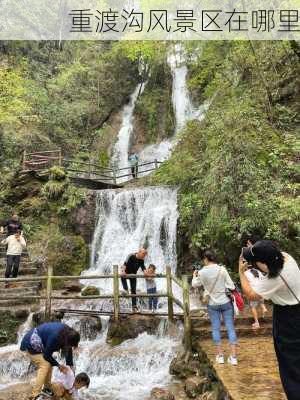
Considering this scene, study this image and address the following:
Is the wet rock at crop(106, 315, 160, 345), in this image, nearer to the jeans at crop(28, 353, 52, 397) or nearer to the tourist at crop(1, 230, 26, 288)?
the jeans at crop(28, 353, 52, 397)

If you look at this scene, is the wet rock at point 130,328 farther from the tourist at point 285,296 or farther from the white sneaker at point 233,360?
the tourist at point 285,296

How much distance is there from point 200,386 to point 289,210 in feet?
15.0

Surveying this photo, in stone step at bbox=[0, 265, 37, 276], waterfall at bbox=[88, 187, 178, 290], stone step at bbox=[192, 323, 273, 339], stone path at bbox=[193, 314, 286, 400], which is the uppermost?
waterfall at bbox=[88, 187, 178, 290]

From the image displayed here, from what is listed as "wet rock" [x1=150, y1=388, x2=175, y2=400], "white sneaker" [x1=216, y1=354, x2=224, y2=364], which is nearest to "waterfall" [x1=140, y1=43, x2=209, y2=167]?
"wet rock" [x1=150, y1=388, x2=175, y2=400]

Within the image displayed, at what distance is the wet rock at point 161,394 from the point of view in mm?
6246

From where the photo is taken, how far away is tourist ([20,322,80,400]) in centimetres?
506

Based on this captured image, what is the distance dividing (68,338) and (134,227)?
1071 cm

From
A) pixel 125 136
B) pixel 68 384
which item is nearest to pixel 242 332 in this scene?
pixel 68 384

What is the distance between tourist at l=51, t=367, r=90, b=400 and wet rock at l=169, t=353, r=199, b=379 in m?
2.06

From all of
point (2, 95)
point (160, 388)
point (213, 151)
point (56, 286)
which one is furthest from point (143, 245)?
point (2, 95)

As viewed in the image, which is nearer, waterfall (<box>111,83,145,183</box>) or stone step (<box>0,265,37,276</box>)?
stone step (<box>0,265,37,276</box>)

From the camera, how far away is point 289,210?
8969 millimetres

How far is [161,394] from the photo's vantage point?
20.9 ft

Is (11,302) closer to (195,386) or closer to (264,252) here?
(195,386)
